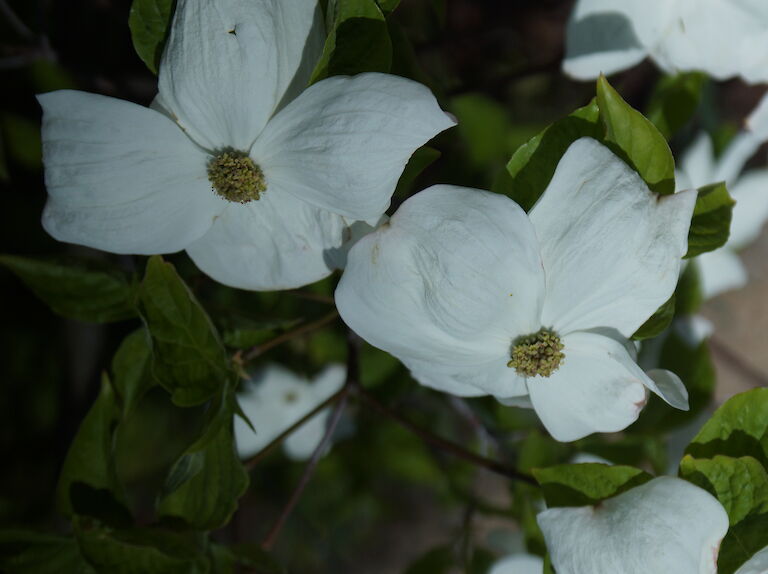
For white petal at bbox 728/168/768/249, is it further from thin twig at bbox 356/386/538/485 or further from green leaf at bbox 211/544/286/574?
green leaf at bbox 211/544/286/574

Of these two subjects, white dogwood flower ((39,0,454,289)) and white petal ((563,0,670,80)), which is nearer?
white dogwood flower ((39,0,454,289))

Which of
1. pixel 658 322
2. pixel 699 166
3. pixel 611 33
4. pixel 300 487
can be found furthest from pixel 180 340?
pixel 699 166

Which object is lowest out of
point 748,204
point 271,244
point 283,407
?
point 283,407

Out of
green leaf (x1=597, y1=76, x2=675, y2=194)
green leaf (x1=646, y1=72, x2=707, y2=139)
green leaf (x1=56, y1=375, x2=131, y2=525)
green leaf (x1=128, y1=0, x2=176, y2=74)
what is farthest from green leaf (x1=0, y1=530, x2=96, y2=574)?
green leaf (x1=646, y1=72, x2=707, y2=139)

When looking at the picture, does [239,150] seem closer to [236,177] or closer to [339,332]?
[236,177]

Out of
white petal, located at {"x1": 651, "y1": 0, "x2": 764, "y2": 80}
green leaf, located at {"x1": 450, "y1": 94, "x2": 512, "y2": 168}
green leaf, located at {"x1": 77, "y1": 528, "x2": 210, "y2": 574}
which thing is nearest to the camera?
green leaf, located at {"x1": 77, "y1": 528, "x2": 210, "y2": 574}

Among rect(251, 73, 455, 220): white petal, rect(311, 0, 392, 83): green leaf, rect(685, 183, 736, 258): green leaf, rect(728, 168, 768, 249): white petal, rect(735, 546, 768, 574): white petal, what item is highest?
rect(311, 0, 392, 83): green leaf
